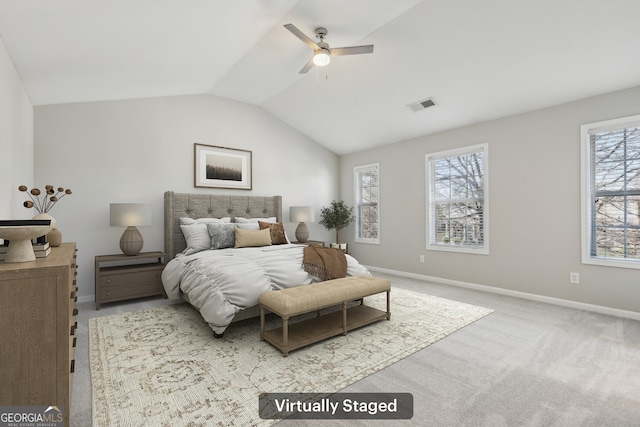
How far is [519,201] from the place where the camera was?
3.90 m

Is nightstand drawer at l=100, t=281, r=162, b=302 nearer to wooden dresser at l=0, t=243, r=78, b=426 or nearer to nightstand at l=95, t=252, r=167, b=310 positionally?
nightstand at l=95, t=252, r=167, b=310

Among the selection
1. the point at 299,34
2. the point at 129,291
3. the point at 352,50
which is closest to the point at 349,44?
the point at 352,50

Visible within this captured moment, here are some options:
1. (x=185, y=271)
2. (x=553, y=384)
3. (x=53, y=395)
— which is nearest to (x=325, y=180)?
(x=185, y=271)

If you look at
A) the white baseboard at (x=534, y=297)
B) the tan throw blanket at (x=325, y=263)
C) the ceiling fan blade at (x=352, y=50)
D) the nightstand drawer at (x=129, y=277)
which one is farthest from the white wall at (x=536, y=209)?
the nightstand drawer at (x=129, y=277)

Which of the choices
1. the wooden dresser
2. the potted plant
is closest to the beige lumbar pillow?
the potted plant

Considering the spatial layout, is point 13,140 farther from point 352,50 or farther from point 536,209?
point 536,209

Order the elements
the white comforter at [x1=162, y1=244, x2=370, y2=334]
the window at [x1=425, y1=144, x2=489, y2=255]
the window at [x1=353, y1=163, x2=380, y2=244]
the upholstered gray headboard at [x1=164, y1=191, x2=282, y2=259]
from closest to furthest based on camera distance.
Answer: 1. the white comforter at [x1=162, y1=244, x2=370, y2=334]
2. the upholstered gray headboard at [x1=164, y1=191, x2=282, y2=259]
3. the window at [x1=425, y1=144, x2=489, y2=255]
4. the window at [x1=353, y1=163, x2=380, y2=244]

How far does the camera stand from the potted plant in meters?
5.76

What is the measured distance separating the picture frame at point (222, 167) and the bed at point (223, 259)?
9.2 inches

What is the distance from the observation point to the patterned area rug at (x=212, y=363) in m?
1.71

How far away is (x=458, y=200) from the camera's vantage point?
15.0 ft

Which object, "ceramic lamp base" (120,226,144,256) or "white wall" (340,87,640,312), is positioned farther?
"ceramic lamp base" (120,226,144,256)

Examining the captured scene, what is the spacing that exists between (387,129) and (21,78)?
14.3ft

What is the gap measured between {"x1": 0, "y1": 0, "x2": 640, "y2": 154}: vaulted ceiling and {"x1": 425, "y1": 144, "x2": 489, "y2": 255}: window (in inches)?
22.1
